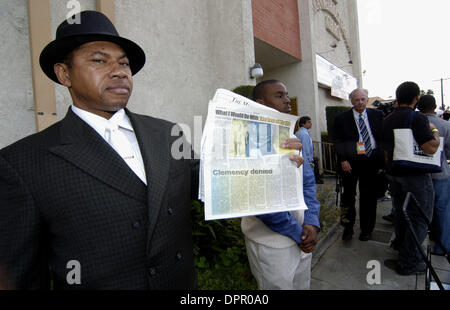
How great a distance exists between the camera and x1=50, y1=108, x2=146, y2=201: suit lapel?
967 millimetres

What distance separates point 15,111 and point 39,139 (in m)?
2.41

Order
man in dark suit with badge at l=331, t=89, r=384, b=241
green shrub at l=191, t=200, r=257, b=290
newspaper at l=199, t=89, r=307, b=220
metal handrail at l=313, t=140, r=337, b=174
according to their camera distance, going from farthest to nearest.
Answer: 1. metal handrail at l=313, t=140, r=337, b=174
2. man in dark suit with badge at l=331, t=89, r=384, b=241
3. green shrub at l=191, t=200, r=257, b=290
4. newspaper at l=199, t=89, r=307, b=220

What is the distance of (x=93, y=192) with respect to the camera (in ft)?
3.11

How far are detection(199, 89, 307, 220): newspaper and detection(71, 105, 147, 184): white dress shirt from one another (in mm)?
289

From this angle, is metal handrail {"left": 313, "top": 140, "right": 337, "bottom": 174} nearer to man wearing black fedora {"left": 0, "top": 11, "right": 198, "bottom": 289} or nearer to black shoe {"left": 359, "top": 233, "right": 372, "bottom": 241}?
black shoe {"left": 359, "top": 233, "right": 372, "bottom": 241}

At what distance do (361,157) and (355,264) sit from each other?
139 centimetres

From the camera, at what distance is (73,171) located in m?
0.95

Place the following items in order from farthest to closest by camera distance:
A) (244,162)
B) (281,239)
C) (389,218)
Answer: (389,218), (281,239), (244,162)

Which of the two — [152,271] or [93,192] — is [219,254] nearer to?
[152,271]

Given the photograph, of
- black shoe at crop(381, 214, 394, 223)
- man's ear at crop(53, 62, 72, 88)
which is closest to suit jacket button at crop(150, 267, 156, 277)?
man's ear at crop(53, 62, 72, 88)

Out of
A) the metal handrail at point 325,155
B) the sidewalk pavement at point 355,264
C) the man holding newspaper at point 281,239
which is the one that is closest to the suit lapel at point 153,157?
the man holding newspaper at point 281,239

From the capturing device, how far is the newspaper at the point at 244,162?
111 cm

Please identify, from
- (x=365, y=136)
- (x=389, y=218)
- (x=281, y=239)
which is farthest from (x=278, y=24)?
(x=281, y=239)

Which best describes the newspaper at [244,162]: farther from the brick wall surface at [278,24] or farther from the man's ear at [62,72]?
the brick wall surface at [278,24]
